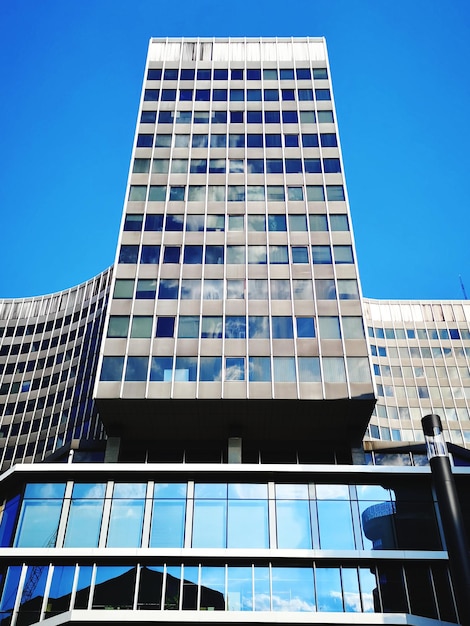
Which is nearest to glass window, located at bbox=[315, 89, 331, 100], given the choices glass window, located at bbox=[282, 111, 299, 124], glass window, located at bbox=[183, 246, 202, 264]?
glass window, located at bbox=[282, 111, 299, 124]

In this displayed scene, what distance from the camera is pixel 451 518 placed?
19047mm

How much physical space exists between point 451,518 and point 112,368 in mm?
22716

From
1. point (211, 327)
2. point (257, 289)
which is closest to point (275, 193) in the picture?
point (257, 289)

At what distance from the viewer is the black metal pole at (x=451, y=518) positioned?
17.7 metres

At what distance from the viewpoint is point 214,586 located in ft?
94.6

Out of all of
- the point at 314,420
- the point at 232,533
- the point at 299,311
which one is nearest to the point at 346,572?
the point at 232,533

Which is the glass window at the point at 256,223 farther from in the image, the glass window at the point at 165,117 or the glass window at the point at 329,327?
the glass window at the point at 165,117

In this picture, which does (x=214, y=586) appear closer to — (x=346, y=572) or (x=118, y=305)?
(x=346, y=572)

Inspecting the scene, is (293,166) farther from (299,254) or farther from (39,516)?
(39,516)

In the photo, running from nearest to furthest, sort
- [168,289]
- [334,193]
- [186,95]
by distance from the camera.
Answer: [168,289]
[334,193]
[186,95]

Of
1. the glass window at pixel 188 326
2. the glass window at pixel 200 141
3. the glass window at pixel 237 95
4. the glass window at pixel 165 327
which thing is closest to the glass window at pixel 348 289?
the glass window at pixel 188 326

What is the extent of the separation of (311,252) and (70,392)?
1518 inches

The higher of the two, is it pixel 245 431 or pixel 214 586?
pixel 245 431

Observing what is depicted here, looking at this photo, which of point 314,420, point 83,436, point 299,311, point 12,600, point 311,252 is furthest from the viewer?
point 83,436
